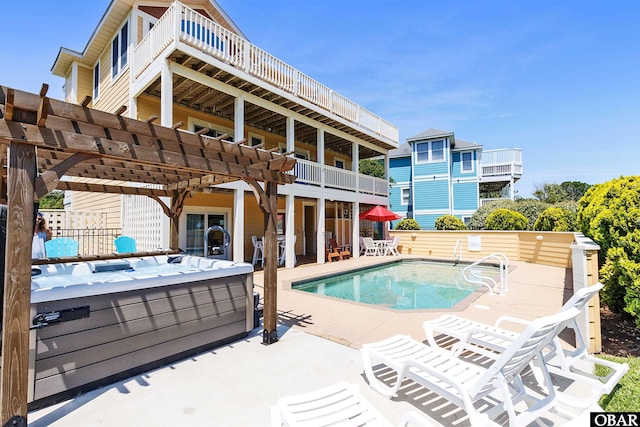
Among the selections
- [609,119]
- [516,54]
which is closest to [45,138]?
[516,54]

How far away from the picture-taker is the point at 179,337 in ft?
11.9

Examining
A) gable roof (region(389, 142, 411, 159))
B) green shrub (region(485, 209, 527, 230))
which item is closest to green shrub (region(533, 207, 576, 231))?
green shrub (region(485, 209, 527, 230))

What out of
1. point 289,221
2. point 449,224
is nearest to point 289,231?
point 289,221

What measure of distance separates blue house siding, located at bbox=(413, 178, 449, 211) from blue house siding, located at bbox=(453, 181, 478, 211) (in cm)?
71

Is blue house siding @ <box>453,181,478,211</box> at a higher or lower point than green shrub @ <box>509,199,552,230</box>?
higher

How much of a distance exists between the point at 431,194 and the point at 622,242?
65.2ft

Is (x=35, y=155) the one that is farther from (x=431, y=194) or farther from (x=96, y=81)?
(x=431, y=194)

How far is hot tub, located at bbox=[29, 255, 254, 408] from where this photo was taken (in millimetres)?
2707

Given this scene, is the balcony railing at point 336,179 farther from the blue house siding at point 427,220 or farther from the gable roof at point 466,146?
the gable roof at point 466,146

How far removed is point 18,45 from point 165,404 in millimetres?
14306

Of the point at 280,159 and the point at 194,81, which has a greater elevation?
the point at 194,81

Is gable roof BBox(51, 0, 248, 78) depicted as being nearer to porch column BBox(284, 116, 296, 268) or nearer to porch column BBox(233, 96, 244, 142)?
porch column BBox(233, 96, 244, 142)

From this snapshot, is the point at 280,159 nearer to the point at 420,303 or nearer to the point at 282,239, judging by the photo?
the point at 420,303

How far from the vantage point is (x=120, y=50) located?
33.8 feet
